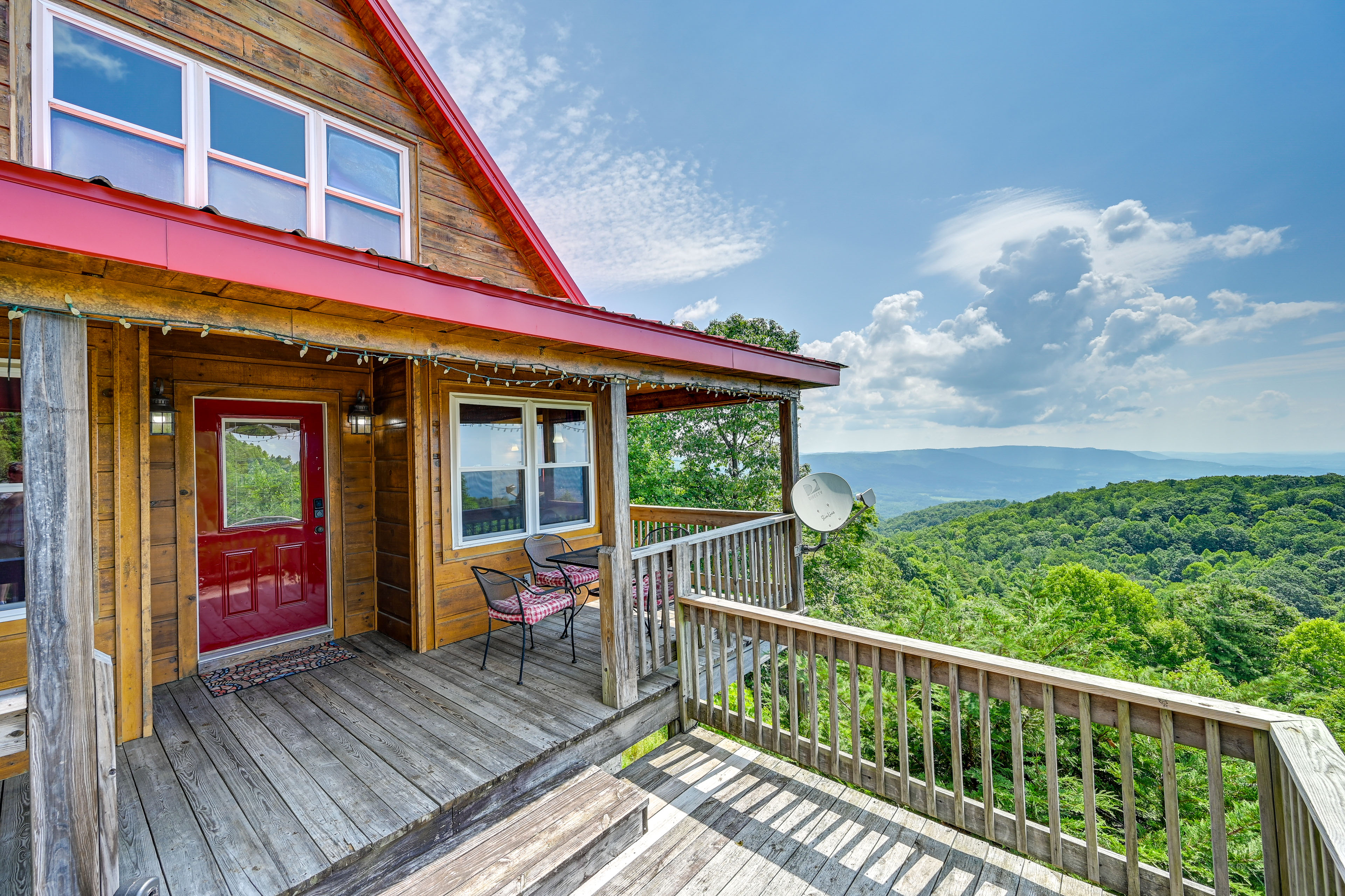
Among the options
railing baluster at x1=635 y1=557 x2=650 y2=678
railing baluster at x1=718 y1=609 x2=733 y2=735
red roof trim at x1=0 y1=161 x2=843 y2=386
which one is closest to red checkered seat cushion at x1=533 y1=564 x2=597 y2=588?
railing baluster at x1=635 y1=557 x2=650 y2=678

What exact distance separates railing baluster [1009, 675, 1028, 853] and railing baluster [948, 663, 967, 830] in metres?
0.20

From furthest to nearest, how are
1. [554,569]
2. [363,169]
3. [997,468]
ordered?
[997,468], [554,569], [363,169]

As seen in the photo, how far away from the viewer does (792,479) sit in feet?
18.3

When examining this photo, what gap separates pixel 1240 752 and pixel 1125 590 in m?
→ 17.3

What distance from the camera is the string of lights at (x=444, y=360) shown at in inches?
69.7

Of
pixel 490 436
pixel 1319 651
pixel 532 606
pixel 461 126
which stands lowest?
pixel 1319 651

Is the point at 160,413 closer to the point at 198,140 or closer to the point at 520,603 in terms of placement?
the point at 198,140

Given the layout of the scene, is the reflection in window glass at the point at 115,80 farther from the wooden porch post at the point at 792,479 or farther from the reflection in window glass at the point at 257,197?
the wooden porch post at the point at 792,479

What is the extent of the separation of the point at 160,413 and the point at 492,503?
2339 millimetres

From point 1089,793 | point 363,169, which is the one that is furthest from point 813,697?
point 363,169

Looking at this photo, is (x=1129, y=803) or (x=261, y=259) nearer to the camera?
(x=261, y=259)

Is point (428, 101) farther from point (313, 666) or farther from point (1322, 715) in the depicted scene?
point (1322, 715)

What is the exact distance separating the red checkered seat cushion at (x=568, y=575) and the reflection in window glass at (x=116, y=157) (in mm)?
3384

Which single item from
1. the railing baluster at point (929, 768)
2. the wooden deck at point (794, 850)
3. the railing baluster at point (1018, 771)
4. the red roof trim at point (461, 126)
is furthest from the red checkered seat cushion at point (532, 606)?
the red roof trim at point (461, 126)
